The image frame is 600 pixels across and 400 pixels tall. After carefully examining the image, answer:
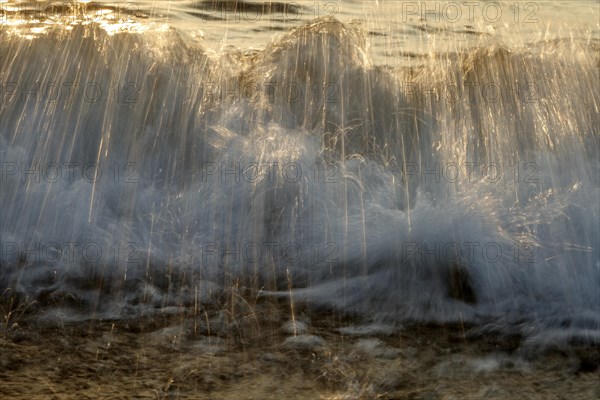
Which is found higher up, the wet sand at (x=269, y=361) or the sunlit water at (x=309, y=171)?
the sunlit water at (x=309, y=171)

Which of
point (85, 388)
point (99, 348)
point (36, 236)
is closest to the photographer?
point (85, 388)

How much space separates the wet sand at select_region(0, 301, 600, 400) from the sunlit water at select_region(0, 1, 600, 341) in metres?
0.15

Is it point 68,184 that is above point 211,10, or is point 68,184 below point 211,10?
below

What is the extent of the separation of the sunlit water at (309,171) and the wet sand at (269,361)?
0.51 feet

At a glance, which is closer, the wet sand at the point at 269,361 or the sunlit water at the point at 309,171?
the wet sand at the point at 269,361

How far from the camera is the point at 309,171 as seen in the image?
12.2ft

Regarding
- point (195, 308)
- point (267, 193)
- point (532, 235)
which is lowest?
point (195, 308)

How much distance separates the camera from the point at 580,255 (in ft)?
11.0

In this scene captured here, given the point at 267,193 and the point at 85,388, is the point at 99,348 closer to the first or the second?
the point at 85,388

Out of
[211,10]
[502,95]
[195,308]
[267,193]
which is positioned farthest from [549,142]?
[211,10]

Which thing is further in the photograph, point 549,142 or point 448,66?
point 448,66

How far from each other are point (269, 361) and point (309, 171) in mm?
1249

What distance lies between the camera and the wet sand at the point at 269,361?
2.45 meters

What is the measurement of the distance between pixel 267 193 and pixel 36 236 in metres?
0.98
